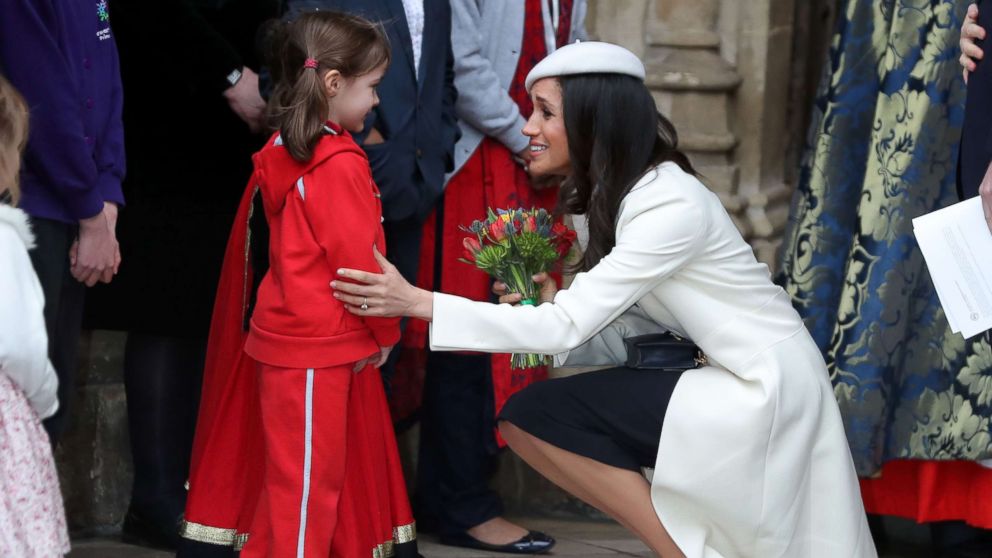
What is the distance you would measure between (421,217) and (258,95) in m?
0.56

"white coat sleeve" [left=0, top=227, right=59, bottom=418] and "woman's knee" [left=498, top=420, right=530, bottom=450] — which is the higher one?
"white coat sleeve" [left=0, top=227, right=59, bottom=418]

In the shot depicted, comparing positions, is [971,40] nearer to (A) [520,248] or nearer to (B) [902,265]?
(B) [902,265]

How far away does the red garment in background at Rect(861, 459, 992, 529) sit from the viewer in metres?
4.64

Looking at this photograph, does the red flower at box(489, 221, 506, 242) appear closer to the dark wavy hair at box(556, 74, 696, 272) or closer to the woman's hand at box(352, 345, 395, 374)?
the dark wavy hair at box(556, 74, 696, 272)

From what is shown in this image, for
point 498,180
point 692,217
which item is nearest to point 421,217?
point 498,180

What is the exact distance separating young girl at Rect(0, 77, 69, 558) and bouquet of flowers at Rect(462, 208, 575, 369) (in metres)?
1.07

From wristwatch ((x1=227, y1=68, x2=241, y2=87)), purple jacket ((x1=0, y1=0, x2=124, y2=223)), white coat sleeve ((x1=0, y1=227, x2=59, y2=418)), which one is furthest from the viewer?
wristwatch ((x1=227, y1=68, x2=241, y2=87))

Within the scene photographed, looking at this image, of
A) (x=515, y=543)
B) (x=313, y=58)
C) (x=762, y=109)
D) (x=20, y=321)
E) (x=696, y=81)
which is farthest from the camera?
(x=762, y=109)

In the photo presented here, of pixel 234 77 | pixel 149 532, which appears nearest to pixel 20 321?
pixel 234 77

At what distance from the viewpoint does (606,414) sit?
12.5ft

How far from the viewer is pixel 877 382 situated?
4.70 m

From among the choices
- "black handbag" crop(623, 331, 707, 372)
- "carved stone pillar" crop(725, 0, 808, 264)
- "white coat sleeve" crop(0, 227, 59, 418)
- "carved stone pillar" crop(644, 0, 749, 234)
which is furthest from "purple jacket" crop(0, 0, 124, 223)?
"carved stone pillar" crop(725, 0, 808, 264)

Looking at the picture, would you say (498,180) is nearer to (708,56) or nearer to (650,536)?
(708,56)

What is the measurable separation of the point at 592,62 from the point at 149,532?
1957 mm
